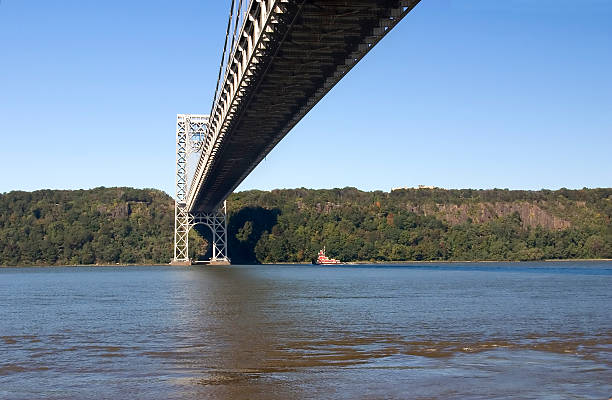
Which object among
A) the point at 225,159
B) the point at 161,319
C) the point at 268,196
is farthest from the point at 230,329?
the point at 268,196

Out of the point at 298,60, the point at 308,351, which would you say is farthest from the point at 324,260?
the point at 308,351

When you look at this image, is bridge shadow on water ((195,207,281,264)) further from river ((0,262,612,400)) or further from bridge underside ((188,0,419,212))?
river ((0,262,612,400))

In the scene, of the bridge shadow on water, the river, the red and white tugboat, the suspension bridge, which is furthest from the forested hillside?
the river

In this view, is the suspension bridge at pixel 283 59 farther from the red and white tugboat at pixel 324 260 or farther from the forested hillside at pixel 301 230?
the forested hillside at pixel 301 230

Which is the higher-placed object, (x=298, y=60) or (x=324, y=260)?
(x=298, y=60)

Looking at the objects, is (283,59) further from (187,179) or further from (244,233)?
(244,233)
